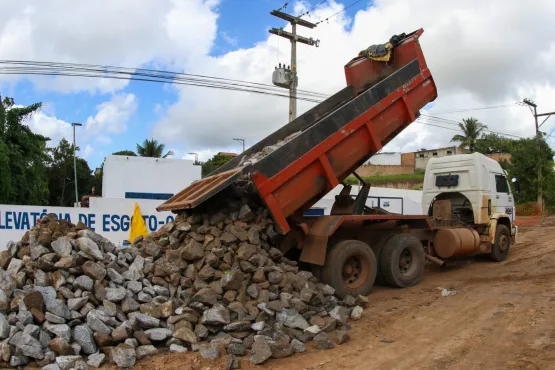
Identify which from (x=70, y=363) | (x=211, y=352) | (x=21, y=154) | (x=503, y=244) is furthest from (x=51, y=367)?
(x=21, y=154)

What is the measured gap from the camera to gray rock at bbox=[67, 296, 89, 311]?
470cm

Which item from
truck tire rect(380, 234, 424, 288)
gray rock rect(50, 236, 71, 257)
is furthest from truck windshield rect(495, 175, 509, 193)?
gray rock rect(50, 236, 71, 257)

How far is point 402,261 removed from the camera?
7.79 m

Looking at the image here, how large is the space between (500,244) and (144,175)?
14.4m

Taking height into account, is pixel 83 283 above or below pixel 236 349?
above

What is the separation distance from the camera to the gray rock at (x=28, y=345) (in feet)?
13.8

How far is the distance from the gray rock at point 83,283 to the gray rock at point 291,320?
7.00 ft

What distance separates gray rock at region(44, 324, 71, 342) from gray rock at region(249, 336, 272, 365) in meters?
1.81

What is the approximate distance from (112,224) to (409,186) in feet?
121

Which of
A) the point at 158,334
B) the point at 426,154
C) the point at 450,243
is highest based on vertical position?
the point at 426,154

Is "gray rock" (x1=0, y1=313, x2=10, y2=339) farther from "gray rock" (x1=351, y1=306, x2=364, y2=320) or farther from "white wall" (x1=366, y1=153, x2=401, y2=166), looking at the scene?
"white wall" (x1=366, y1=153, x2=401, y2=166)

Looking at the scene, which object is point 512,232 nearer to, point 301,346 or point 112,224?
point 301,346

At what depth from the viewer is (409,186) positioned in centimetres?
4431

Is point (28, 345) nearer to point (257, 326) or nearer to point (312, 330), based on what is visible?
point (257, 326)
